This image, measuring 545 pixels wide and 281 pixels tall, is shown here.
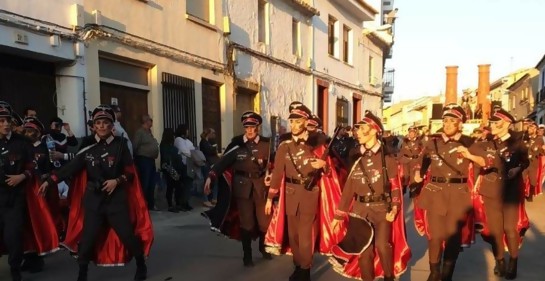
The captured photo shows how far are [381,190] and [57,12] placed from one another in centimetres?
729

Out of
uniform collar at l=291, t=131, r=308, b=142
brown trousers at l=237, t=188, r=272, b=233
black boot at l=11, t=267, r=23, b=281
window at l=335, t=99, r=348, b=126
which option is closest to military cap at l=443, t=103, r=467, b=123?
uniform collar at l=291, t=131, r=308, b=142

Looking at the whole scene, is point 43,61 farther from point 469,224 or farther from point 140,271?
point 469,224

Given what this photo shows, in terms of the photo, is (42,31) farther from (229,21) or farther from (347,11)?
(347,11)

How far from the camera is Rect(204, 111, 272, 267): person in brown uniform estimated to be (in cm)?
656

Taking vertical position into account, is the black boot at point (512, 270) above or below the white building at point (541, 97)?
below

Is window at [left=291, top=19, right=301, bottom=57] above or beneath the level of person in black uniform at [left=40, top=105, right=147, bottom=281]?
above

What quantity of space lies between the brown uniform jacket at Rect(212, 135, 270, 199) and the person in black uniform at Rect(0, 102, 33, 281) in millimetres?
2205

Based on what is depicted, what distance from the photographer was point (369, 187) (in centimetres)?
489

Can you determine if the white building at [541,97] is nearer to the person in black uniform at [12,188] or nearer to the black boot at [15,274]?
the person in black uniform at [12,188]

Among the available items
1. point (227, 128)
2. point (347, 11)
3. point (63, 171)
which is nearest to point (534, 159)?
point (227, 128)

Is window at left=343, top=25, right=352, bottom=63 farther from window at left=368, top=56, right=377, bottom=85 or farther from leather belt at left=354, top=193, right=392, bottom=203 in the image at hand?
leather belt at left=354, top=193, right=392, bottom=203

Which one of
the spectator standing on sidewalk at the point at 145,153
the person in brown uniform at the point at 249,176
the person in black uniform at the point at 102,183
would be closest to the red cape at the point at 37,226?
the person in black uniform at the point at 102,183

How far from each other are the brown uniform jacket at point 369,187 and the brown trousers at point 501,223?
1768 mm

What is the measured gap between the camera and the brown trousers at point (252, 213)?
6.56 metres
